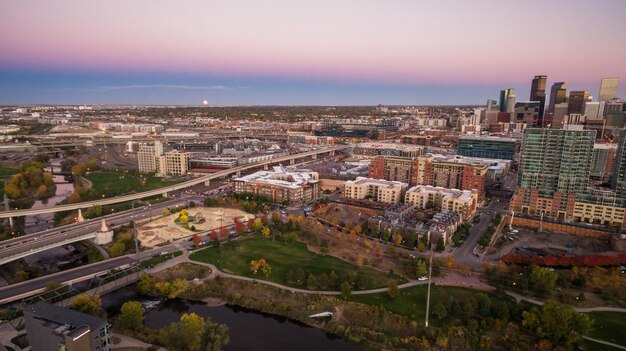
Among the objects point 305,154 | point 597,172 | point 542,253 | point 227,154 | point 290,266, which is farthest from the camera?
point 305,154

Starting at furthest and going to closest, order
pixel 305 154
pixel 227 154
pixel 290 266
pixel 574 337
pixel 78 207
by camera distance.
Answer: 1. pixel 305 154
2. pixel 227 154
3. pixel 78 207
4. pixel 290 266
5. pixel 574 337

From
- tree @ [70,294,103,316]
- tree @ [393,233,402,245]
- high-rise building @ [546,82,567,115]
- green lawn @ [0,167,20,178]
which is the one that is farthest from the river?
high-rise building @ [546,82,567,115]

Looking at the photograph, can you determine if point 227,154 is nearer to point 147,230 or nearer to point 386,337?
point 147,230

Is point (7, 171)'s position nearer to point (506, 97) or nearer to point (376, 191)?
point (376, 191)

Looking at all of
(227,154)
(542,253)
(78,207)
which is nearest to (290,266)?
(542,253)

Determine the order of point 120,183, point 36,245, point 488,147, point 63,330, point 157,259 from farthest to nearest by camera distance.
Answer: point 488,147, point 120,183, point 157,259, point 36,245, point 63,330

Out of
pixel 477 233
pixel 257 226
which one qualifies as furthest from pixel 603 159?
pixel 257 226
